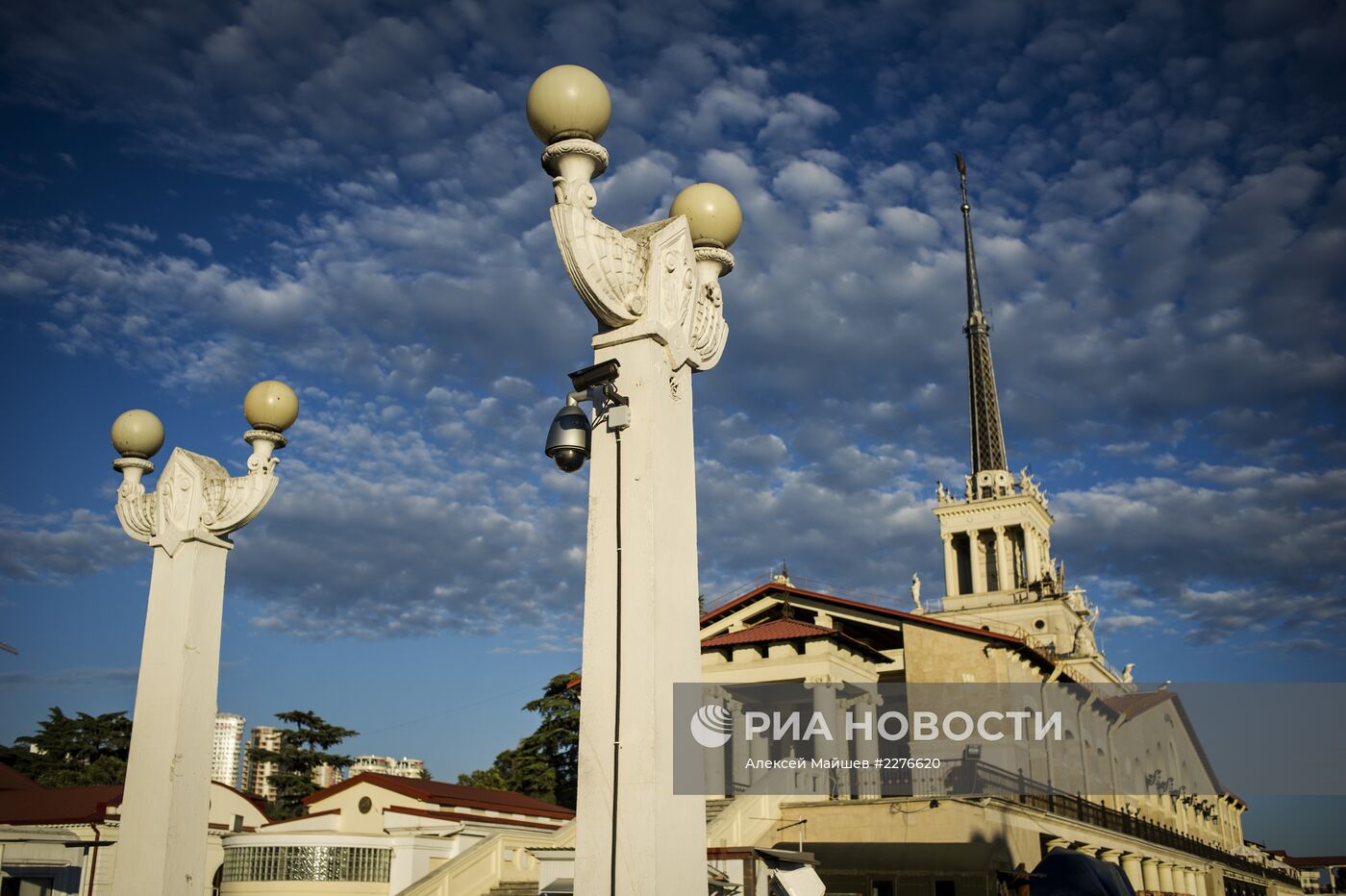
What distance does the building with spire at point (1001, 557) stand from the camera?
69.1m

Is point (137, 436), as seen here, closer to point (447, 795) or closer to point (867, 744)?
point (447, 795)

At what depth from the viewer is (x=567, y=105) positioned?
720 centimetres

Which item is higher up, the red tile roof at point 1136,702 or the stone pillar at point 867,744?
the red tile roof at point 1136,702

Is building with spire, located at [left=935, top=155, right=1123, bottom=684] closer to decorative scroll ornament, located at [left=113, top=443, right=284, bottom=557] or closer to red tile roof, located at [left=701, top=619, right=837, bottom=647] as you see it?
red tile roof, located at [left=701, top=619, right=837, bottom=647]

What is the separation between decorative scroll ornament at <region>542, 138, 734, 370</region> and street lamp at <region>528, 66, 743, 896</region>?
0.03 ft

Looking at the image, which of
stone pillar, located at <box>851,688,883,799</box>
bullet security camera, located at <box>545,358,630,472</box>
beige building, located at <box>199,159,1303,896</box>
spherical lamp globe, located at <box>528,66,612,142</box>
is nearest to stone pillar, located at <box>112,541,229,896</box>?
bullet security camera, located at <box>545,358,630,472</box>

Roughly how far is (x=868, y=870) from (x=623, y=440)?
1704 cm

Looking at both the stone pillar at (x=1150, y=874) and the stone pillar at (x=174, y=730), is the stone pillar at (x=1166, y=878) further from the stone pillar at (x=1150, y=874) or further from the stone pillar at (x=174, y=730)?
the stone pillar at (x=174, y=730)

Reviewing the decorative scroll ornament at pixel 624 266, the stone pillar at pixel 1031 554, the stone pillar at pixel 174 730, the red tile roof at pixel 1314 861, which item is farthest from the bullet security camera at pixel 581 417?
the red tile roof at pixel 1314 861

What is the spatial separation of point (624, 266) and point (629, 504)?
1.65 m

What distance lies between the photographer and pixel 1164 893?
32.6 meters

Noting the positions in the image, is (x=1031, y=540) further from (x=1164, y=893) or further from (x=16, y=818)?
(x=16, y=818)

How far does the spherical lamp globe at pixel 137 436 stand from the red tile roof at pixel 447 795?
Result: 15.2 m

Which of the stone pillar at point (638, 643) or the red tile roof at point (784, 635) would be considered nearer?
the stone pillar at point (638, 643)
